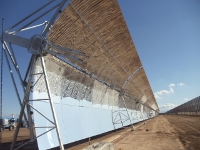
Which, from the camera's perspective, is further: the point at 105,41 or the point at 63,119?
the point at 105,41

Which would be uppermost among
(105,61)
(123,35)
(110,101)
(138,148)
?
(123,35)

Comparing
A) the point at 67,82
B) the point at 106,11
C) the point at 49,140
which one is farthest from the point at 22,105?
the point at 106,11

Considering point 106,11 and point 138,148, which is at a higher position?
point 106,11

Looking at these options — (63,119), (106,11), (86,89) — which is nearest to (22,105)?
(63,119)

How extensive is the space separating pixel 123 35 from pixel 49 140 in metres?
10.4

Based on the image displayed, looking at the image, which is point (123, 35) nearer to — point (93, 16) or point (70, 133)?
point (93, 16)

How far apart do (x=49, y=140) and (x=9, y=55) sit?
5502 millimetres

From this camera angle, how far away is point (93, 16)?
11.9 m

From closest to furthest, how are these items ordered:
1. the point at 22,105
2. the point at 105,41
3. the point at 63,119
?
the point at 22,105, the point at 63,119, the point at 105,41

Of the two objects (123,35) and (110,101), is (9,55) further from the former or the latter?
(110,101)

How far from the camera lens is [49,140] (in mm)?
10523

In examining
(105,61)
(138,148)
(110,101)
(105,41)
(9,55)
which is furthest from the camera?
(110,101)

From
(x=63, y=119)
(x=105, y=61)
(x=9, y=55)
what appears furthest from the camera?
(x=105, y=61)

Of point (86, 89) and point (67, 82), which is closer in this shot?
point (67, 82)
